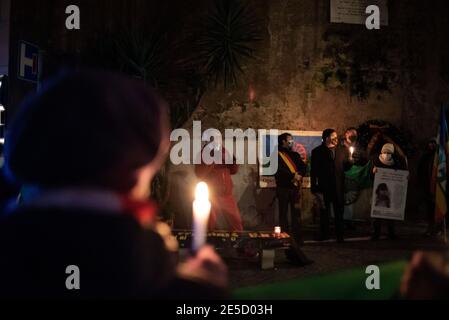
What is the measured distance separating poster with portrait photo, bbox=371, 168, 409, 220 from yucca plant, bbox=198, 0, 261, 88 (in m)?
3.54

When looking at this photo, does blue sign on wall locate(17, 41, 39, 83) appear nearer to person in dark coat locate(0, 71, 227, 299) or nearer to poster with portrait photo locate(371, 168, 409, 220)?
poster with portrait photo locate(371, 168, 409, 220)

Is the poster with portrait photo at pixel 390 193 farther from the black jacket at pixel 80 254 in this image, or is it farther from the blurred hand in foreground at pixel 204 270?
the black jacket at pixel 80 254

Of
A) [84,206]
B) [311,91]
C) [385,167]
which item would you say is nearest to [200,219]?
[84,206]

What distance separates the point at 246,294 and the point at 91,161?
1.81 metres

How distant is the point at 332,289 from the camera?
298cm

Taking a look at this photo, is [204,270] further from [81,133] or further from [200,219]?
[81,133]

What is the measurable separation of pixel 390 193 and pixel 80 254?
7918 millimetres

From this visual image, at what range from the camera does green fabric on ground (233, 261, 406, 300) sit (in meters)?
2.81

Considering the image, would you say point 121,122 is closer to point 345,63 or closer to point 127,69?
point 127,69

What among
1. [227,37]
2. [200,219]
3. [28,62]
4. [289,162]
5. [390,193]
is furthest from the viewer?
[227,37]

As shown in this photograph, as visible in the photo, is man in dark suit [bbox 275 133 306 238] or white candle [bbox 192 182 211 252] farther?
man in dark suit [bbox 275 133 306 238]

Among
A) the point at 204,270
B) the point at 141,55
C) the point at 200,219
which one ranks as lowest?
the point at 204,270

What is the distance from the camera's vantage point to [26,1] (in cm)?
1067

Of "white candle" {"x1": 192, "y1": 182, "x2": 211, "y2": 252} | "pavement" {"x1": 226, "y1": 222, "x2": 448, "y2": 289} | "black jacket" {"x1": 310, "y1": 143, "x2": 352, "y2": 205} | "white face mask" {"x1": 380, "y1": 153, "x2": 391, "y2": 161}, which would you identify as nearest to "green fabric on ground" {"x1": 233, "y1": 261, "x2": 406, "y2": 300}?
"white candle" {"x1": 192, "y1": 182, "x2": 211, "y2": 252}
